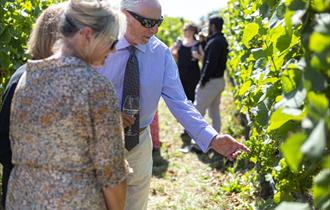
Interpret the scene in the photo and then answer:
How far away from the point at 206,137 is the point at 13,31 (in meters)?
2.01

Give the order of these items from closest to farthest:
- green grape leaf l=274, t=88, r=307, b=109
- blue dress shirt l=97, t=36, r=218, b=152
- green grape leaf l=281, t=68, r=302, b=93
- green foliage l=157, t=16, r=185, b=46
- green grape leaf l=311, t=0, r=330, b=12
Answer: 1. green grape leaf l=311, t=0, r=330, b=12
2. green grape leaf l=274, t=88, r=307, b=109
3. green grape leaf l=281, t=68, r=302, b=93
4. blue dress shirt l=97, t=36, r=218, b=152
5. green foliage l=157, t=16, r=185, b=46

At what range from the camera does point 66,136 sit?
223cm

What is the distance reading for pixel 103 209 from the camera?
7.82 ft

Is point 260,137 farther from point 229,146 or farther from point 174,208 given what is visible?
point 174,208

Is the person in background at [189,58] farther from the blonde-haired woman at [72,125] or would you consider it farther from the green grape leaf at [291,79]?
the green grape leaf at [291,79]

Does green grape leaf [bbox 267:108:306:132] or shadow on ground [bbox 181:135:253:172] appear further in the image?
shadow on ground [bbox 181:135:253:172]

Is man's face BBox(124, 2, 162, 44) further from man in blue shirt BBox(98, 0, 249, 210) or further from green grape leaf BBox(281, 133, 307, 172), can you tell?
green grape leaf BBox(281, 133, 307, 172)

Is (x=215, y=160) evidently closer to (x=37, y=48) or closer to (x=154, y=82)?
(x=154, y=82)

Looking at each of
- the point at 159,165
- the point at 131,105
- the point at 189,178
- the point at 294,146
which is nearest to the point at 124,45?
the point at 131,105

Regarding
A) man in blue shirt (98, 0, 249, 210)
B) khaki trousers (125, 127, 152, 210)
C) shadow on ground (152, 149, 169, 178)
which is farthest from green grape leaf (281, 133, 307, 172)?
shadow on ground (152, 149, 169, 178)

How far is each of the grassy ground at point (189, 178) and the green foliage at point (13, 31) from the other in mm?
1995

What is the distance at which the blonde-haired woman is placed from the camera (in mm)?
2219

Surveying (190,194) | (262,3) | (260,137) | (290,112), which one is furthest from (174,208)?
(290,112)

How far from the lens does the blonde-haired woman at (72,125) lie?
222cm
